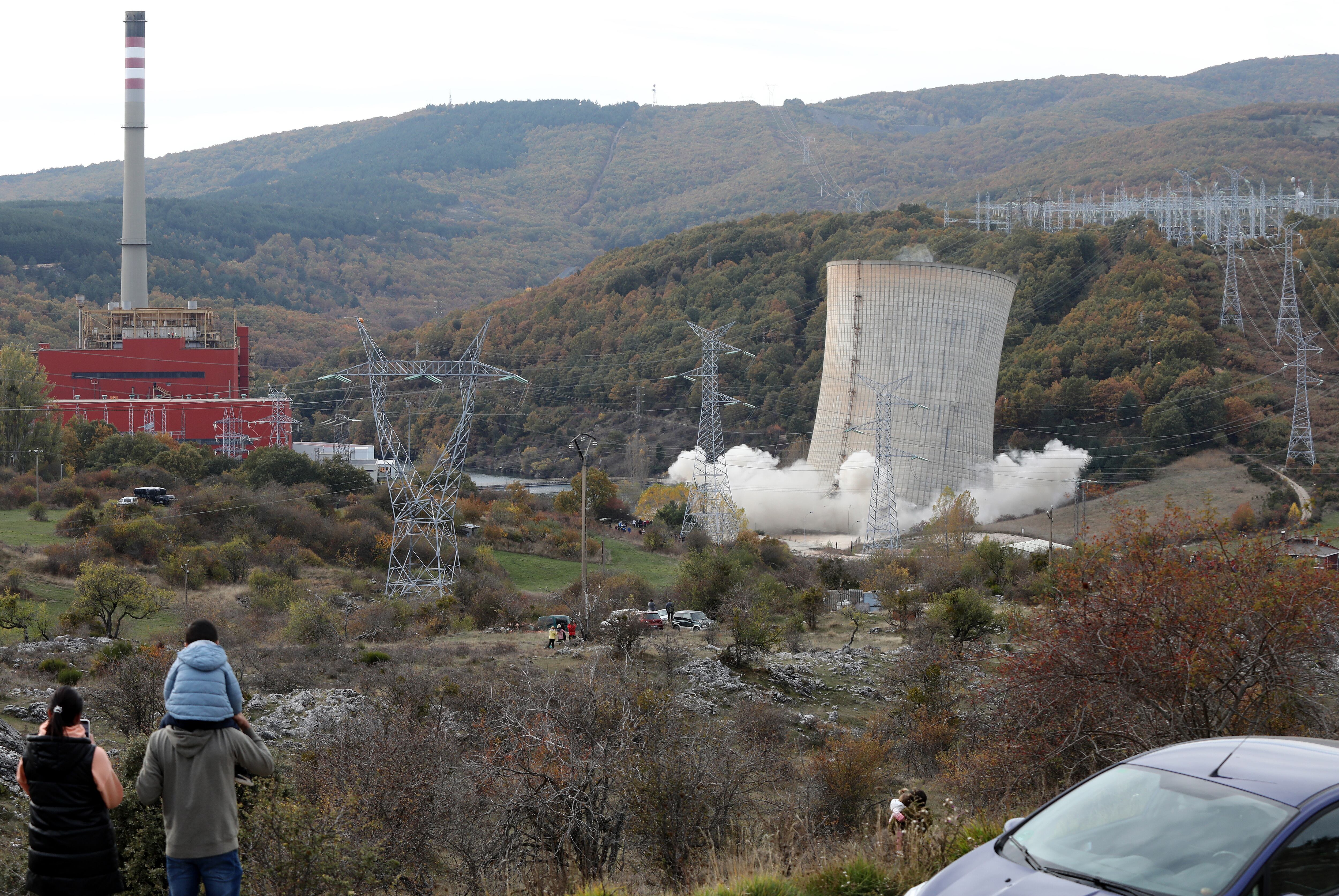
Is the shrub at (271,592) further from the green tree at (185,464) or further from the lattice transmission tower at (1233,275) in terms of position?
the lattice transmission tower at (1233,275)

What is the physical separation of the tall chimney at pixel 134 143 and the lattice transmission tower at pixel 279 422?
17562 millimetres

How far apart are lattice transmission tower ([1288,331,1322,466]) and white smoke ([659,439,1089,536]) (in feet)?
27.9

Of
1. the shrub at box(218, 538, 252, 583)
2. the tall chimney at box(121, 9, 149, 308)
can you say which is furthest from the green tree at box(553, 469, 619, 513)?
the tall chimney at box(121, 9, 149, 308)

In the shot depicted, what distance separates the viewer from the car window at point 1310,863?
3.54 m

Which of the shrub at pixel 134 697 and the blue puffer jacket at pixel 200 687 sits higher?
the blue puffer jacket at pixel 200 687

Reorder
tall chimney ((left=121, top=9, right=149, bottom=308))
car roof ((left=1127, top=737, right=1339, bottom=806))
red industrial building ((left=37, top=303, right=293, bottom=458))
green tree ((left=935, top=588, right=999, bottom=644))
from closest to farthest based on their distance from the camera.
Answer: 1. car roof ((left=1127, top=737, right=1339, bottom=806))
2. green tree ((left=935, top=588, right=999, bottom=644))
3. red industrial building ((left=37, top=303, right=293, bottom=458))
4. tall chimney ((left=121, top=9, right=149, bottom=308))

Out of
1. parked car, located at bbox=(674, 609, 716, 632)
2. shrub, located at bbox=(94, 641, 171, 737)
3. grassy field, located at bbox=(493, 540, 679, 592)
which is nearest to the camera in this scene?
shrub, located at bbox=(94, 641, 171, 737)

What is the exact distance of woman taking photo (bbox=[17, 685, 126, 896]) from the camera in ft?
13.8

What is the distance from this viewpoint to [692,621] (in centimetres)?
2744

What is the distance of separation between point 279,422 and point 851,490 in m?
29.4

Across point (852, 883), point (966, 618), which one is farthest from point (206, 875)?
point (966, 618)

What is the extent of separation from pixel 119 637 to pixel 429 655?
249 inches

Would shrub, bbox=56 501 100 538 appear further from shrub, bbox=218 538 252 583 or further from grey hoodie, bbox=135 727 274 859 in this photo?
grey hoodie, bbox=135 727 274 859

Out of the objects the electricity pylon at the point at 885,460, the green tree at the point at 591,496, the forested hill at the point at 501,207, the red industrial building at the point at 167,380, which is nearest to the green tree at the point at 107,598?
the electricity pylon at the point at 885,460
